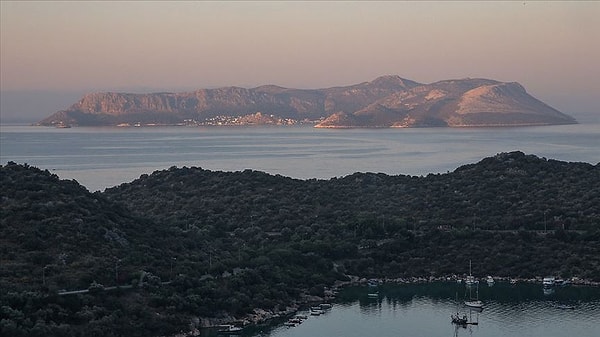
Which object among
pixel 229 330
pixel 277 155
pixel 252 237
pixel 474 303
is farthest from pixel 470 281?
pixel 277 155

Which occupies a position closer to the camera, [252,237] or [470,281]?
[470,281]

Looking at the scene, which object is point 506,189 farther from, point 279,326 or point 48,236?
point 48,236

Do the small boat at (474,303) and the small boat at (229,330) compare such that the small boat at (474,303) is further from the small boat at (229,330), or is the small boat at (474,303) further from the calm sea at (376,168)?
the small boat at (229,330)

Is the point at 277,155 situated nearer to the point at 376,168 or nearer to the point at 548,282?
the point at 376,168

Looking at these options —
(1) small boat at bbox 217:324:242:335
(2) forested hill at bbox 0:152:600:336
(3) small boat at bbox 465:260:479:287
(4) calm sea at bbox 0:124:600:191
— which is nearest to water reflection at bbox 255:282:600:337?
(3) small boat at bbox 465:260:479:287

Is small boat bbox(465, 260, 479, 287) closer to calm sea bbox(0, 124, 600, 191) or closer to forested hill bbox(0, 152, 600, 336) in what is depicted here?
forested hill bbox(0, 152, 600, 336)

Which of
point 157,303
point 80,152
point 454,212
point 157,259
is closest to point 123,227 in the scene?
point 157,259
